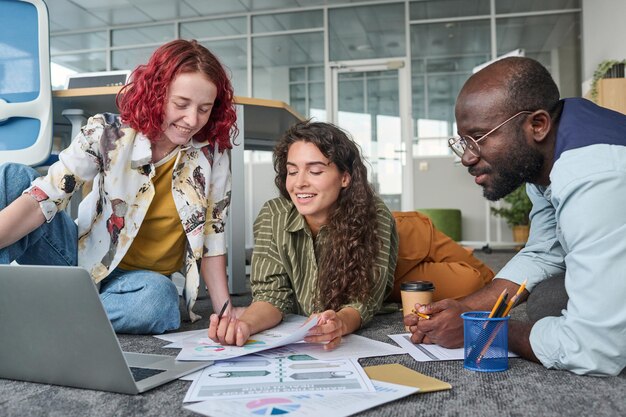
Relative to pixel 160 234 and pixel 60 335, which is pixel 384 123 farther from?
pixel 60 335

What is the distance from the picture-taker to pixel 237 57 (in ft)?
23.4

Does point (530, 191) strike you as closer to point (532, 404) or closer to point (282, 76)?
point (532, 404)

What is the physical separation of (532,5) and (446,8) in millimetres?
939

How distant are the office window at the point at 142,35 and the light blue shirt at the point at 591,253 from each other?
23.1 ft

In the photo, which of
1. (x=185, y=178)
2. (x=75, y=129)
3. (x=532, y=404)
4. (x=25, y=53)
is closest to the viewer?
(x=532, y=404)

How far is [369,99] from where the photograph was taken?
658cm

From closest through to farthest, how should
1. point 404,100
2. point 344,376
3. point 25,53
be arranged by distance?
point 344,376
point 25,53
point 404,100

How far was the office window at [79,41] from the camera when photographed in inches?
294

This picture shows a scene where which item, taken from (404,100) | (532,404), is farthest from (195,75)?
(404,100)

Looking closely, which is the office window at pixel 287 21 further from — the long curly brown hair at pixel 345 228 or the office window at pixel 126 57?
the long curly brown hair at pixel 345 228

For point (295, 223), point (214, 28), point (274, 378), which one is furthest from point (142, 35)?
point (274, 378)

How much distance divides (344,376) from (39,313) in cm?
55

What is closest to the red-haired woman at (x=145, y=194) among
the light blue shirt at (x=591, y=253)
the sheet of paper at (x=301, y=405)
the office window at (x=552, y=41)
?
the sheet of paper at (x=301, y=405)

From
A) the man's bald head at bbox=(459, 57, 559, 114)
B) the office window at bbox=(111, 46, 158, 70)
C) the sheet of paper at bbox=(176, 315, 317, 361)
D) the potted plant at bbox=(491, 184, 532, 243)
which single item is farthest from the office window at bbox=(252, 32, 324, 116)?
the man's bald head at bbox=(459, 57, 559, 114)
